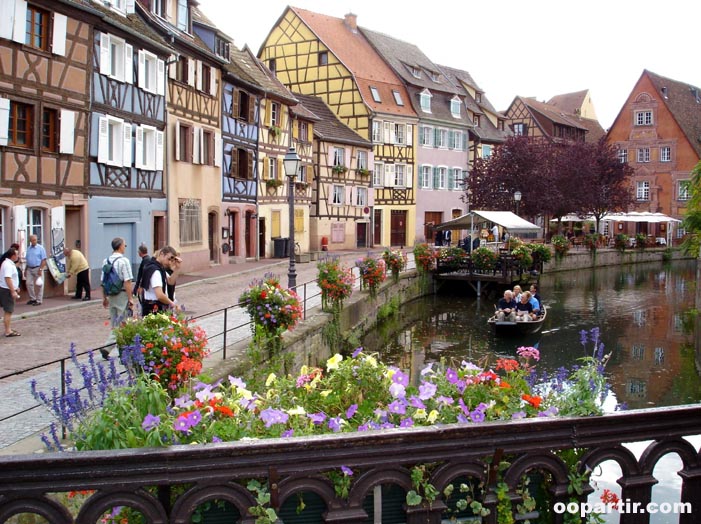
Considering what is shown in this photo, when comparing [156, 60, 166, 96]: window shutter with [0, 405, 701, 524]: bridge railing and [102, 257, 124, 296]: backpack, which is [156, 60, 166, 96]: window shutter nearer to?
[102, 257, 124, 296]: backpack

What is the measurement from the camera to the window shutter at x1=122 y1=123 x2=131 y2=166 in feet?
66.2

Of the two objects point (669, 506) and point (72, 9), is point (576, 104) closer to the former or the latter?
point (72, 9)

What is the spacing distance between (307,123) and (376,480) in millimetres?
36123

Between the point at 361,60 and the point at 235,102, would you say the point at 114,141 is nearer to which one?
the point at 235,102

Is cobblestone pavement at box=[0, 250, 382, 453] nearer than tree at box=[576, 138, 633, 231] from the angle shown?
Yes

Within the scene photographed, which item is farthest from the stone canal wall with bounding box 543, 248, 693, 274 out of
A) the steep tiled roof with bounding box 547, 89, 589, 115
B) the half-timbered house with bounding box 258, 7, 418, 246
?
the steep tiled roof with bounding box 547, 89, 589, 115

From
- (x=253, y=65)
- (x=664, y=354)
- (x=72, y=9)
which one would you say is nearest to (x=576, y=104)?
(x=253, y=65)

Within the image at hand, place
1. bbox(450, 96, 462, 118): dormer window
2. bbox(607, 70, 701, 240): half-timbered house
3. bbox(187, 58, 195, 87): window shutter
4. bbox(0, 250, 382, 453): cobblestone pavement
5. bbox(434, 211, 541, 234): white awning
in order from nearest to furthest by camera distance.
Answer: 1. bbox(0, 250, 382, 453): cobblestone pavement
2. bbox(187, 58, 195, 87): window shutter
3. bbox(434, 211, 541, 234): white awning
4. bbox(450, 96, 462, 118): dormer window
5. bbox(607, 70, 701, 240): half-timbered house

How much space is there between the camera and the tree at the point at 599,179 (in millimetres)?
48062

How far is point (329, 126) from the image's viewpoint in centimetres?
4212

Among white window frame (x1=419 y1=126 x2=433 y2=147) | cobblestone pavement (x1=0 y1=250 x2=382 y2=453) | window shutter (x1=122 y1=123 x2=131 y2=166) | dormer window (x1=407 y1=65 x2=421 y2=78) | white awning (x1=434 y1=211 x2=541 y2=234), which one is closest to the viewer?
cobblestone pavement (x1=0 y1=250 x2=382 y2=453)

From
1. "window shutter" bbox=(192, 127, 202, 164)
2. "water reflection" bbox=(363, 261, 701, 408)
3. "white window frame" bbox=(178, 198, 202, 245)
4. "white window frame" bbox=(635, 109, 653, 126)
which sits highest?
"white window frame" bbox=(635, 109, 653, 126)

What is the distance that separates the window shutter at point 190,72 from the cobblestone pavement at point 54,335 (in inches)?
247

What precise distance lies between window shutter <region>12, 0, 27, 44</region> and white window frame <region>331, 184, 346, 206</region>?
2609cm
